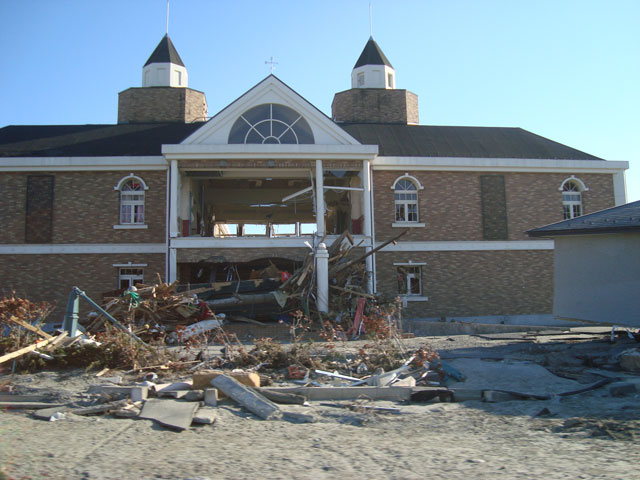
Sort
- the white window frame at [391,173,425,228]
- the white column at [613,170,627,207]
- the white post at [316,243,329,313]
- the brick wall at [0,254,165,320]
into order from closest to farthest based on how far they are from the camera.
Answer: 1. the white post at [316,243,329,313]
2. the brick wall at [0,254,165,320]
3. the white window frame at [391,173,425,228]
4. the white column at [613,170,627,207]

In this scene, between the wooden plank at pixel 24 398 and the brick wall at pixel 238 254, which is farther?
the brick wall at pixel 238 254

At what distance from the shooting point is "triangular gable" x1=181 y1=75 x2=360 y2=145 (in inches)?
744

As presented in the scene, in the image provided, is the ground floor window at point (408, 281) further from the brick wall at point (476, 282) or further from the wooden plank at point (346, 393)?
the wooden plank at point (346, 393)

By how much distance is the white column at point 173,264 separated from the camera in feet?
58.8

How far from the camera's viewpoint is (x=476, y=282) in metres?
20.9

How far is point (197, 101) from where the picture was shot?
2667 centimetres

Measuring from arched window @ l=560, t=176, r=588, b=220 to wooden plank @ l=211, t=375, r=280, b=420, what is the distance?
19.1 metres

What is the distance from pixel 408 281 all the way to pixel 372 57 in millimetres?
13571

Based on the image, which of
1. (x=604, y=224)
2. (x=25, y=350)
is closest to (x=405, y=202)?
(x=604, y=224)

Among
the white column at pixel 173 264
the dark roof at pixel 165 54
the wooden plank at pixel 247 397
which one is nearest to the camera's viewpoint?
the wooden plank at pixel 247 397

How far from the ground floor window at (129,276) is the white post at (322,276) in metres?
7.32

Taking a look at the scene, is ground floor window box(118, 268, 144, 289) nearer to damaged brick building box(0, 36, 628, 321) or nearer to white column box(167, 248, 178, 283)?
damaged brick building box(0, 36, 628, 321)

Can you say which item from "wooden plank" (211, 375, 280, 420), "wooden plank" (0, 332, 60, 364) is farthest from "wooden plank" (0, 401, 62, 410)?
"wooden plank" (211, 375, 280, 420)

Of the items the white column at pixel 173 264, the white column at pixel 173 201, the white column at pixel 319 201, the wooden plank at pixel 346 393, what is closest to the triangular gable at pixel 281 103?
the white column at pixel 319 201
